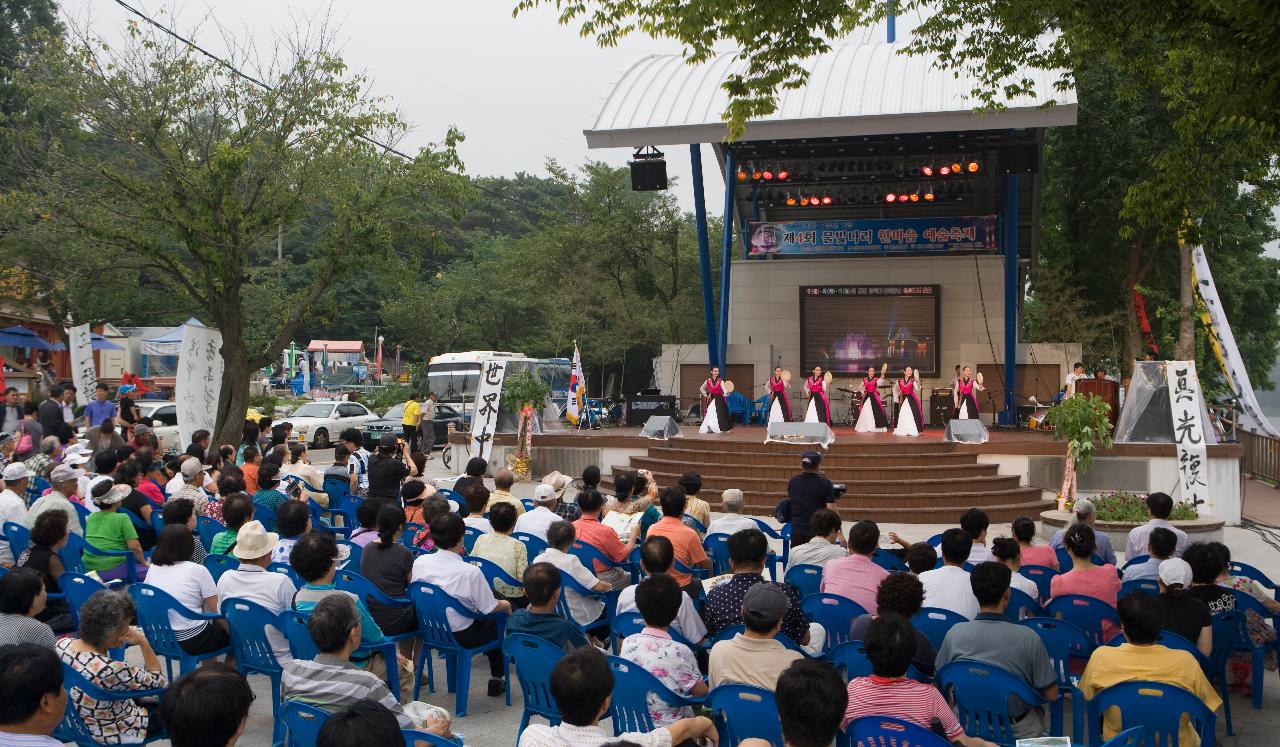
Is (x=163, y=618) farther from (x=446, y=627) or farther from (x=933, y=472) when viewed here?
(x=933, y=472)

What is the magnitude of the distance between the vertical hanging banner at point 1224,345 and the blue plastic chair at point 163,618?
12610mm

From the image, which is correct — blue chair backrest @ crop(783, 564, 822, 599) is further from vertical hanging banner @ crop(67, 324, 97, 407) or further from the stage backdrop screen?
the stage backdrop screen

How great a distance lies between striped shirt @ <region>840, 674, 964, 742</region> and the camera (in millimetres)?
3684

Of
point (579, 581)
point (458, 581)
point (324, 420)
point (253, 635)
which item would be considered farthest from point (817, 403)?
point (253, 635)

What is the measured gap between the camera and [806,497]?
28.4 ft

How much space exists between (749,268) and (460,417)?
7752mm

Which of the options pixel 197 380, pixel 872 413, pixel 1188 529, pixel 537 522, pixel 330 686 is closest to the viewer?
pixel 330 686

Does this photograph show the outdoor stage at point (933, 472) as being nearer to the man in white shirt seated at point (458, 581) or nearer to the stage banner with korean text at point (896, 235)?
the stage banner with korean text at point (896, 235)

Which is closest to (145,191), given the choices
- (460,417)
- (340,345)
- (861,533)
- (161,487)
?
(161,487)

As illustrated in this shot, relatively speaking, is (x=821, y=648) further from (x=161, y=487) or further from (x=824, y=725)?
(x=161, y=487)

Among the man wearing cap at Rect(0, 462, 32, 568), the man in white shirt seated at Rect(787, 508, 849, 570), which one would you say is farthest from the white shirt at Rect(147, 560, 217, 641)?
the man in white shirt seated at Rect(787, 508, 849, 570)

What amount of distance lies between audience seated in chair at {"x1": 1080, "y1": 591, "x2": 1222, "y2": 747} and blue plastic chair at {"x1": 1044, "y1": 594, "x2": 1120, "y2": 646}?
1.17 metres

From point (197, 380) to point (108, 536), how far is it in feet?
26.2

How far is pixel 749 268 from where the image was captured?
25719 mm
